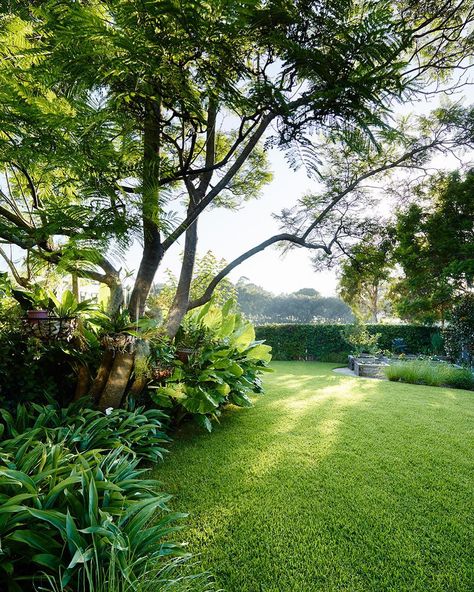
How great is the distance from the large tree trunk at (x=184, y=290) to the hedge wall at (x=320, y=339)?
11061 mm

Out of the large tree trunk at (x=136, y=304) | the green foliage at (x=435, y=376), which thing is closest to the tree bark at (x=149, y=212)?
the large tree trunk at (x=136, y=304)

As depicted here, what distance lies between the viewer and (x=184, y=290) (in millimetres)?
3393

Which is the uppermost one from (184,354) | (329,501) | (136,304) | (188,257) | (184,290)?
(188,257)

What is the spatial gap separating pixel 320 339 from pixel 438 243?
6.16 metres

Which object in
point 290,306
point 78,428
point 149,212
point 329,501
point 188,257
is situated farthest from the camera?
point 290,306

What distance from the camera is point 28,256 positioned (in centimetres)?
213

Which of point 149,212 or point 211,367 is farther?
point 211,367

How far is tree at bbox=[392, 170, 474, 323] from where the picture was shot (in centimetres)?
962

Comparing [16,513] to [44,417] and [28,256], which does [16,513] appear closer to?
[44,417]

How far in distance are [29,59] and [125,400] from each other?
263cm

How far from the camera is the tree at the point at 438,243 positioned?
9625 millimetres

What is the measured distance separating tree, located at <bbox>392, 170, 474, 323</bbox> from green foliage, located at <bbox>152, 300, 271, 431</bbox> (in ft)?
25.1

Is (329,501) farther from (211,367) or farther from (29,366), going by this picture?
(29,366)

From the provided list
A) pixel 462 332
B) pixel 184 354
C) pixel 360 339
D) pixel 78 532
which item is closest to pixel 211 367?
pixel 184 354
